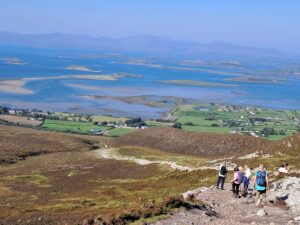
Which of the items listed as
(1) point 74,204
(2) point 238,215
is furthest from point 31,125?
(2) point 238,215

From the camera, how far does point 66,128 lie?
5162 inches

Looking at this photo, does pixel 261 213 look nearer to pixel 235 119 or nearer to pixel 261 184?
pixel 261 184

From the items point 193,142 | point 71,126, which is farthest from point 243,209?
point 71,126

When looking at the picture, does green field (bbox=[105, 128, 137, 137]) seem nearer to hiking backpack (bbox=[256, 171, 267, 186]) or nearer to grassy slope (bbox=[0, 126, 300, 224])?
grassy slope (bbox=[0, 126, 300, 224])

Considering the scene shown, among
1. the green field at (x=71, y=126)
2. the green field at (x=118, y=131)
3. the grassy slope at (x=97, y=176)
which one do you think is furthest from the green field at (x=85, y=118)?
the grassy slope at (x=97, y=176)

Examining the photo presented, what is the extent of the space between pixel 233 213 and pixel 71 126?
113 m

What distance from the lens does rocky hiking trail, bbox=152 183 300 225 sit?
22188mm

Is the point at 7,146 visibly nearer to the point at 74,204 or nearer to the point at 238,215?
the point at 74,204

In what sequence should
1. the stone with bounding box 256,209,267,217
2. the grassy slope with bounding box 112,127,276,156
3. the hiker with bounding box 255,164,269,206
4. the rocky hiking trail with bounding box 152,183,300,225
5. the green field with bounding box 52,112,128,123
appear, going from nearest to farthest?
the rocky hiking trail with bounding box 152,183,300,225, the stone with bounding box 256,209,267,217, the hiker with bounding box 255,164,269,206, the grassy slope with bounding box 112,127,276,156, the green field with bounding box 52,112,128,123

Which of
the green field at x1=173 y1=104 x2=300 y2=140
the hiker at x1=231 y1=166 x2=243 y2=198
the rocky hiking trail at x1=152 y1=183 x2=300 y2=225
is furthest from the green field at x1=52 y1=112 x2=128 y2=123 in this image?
the rocky hiking trail at x1=152 y1=183 x2=300 y2=225

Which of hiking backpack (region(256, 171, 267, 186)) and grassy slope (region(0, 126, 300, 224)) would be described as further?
grassy slope (region(0, 126, 300, 224))

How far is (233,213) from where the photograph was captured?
24.9m

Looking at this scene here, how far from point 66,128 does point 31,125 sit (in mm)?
9262

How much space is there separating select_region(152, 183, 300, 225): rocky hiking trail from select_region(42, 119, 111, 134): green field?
100355mm
